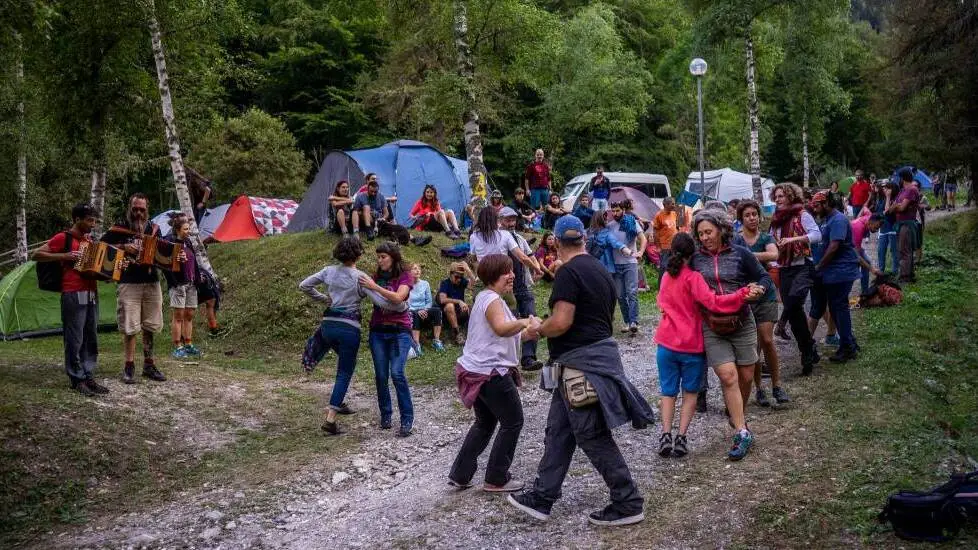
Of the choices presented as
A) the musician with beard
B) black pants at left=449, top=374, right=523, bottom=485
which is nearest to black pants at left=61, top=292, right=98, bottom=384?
the musician with beard

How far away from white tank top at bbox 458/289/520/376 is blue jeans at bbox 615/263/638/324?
5456 mm

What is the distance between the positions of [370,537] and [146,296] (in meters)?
4.84

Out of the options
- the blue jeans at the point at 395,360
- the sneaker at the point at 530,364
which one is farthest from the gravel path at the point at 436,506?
the sneaker at the point at 530,364

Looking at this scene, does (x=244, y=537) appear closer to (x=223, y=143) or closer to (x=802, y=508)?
(x=802, y=508)

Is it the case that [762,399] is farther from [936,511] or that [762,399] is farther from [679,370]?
[936,511]

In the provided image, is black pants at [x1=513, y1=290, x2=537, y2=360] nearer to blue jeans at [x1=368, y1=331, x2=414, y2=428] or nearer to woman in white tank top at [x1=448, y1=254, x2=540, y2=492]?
blue jeans at [x1=368, y1=331, x2=414, y2=428]

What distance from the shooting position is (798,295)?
793 cm

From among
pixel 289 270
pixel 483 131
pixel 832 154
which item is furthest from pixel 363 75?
pixel 832 154

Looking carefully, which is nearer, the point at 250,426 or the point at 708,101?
the point at 250,426

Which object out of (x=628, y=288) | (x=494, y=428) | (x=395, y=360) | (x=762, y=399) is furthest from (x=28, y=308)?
(x=762, y=399)

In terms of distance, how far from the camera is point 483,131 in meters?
36.9

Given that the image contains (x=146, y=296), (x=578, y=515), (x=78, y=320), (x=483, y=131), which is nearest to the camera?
(x=578, y=515)

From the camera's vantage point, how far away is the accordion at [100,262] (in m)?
7.86

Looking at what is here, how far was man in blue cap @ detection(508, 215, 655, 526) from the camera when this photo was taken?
16.0 feet
